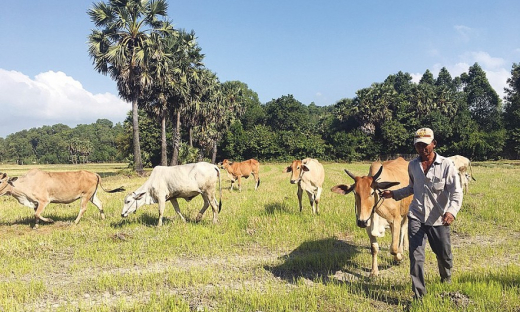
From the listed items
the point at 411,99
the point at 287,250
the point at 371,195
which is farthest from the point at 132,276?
the point at 411,99

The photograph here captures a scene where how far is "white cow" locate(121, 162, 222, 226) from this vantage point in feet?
32.1

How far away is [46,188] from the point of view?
992 centimetres

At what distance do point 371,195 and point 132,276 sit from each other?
429 centimetres

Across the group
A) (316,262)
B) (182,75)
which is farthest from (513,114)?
(316,262)

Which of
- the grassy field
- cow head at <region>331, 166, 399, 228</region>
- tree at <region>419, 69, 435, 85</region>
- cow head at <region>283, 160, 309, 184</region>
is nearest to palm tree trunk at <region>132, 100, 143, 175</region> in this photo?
the grassy field

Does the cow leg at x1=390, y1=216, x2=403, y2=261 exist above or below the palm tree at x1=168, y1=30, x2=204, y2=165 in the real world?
below

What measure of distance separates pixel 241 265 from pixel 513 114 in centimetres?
6149

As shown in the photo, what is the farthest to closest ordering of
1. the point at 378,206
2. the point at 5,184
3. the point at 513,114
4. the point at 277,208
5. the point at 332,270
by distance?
the point at 513,114 < the point at 277,208 < the point at 5,184 < the point at 332,270 < the point at 378,206

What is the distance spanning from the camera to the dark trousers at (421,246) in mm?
4367

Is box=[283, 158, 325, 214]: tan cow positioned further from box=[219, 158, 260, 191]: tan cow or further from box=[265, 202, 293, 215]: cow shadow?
box=[219, 158, 260, 191]: tan cow

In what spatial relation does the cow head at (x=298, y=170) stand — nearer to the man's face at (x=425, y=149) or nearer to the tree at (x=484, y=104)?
the man's face at (x=425, y=149)

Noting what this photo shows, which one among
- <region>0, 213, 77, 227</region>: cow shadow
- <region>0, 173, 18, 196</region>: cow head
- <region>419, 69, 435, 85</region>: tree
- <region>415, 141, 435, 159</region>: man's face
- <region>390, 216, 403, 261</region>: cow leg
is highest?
<region>419, 69, 435, 85</region>: tree

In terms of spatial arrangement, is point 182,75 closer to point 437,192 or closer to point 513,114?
point 437,192

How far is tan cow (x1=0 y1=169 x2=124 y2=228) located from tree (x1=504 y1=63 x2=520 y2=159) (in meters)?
57.5
